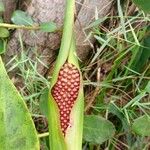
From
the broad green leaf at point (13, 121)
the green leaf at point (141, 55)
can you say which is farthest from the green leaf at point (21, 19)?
the broad green leaf at point (13, 121)

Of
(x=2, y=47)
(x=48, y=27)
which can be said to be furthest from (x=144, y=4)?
(x=2, y=47)

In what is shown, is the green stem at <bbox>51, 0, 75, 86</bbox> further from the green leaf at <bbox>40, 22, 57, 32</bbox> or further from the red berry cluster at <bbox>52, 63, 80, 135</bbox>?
the green leaf at <bbox>40, 22, 57, 32</bbox>

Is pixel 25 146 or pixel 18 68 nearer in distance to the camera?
pixel 25 146

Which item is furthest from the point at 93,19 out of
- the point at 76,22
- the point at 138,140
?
the point at 138,140

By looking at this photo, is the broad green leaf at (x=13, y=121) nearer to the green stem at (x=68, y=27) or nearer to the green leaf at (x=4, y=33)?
the green stem at (x=68, y=27)

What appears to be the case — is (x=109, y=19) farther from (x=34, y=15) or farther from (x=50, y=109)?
(x=50, y=109)

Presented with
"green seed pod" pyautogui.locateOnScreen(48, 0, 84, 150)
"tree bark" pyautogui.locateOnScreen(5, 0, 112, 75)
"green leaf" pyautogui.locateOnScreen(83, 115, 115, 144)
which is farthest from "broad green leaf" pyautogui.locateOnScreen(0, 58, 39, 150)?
"tree bark" pyautogui.locateOnScreen(5, 0, 112, 75)
